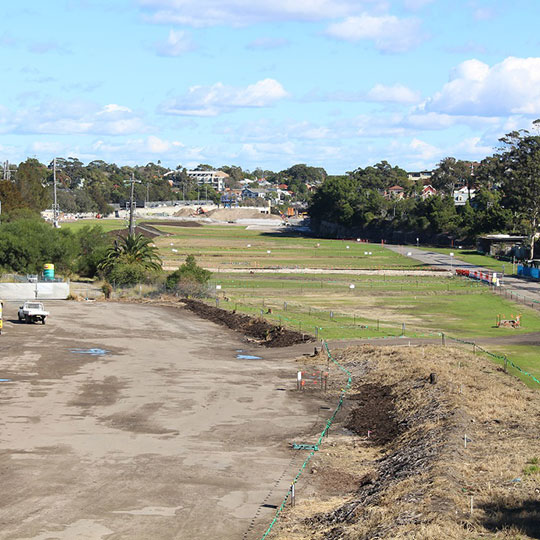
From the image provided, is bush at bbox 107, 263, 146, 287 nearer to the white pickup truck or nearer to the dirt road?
the white pickup truck

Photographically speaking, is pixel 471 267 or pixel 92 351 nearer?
pixel 92 351

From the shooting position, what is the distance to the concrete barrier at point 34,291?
82.0 m

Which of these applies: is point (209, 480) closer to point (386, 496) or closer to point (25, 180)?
point (386, 496)

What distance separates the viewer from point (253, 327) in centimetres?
6431

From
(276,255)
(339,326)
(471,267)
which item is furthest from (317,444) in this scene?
(276,255)

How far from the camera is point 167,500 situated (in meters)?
25.2

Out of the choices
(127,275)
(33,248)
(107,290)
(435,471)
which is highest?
(33,248)

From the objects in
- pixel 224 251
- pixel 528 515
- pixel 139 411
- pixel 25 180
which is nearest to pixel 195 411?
pixel 139 411

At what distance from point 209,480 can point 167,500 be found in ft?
7.92

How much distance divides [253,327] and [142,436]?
32.0 metres

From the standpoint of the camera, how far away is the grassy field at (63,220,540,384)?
67.2 m

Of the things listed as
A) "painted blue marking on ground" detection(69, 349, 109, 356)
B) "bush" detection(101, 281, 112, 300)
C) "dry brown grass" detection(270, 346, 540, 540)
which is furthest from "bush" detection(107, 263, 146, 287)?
"dry brown grass" detection(270, 346, 540, 540)

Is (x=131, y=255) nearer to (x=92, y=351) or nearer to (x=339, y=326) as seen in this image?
(x=339, y=326)

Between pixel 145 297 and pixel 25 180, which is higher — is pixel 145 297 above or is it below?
below
